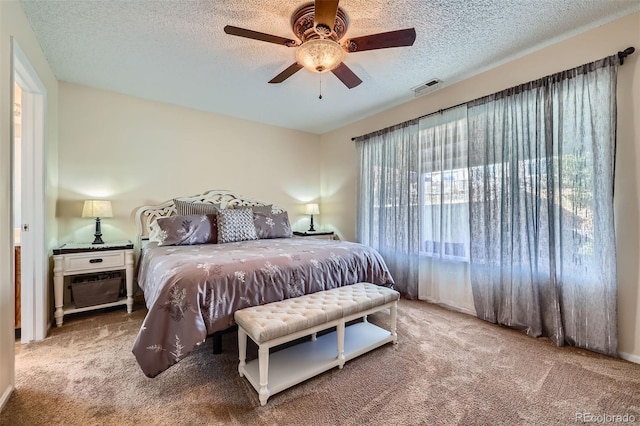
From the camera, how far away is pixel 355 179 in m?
4.40

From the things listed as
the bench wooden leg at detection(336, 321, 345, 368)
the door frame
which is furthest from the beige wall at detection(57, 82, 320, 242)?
the bench wooden leg at detection(336, 321, 345, 368)

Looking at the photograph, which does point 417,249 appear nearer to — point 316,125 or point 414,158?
point 414,158

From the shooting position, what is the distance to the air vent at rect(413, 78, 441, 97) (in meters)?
3.08

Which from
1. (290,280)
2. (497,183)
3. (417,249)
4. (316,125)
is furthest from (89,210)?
(497,183)

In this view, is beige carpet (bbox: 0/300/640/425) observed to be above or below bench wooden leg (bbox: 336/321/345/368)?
below

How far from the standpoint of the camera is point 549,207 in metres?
2.34

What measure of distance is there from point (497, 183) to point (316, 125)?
9.78 feet

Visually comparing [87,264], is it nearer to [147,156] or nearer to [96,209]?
[96,209]

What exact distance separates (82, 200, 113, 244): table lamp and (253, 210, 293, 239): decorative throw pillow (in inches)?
64.1

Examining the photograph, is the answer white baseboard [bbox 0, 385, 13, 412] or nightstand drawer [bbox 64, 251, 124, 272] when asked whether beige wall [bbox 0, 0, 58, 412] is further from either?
nightstand drawer [bbox 64, 251, 124, 272]

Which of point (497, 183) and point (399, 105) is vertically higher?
point (399, 105)

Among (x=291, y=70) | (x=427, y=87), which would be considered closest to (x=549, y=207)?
(x=427, y=87)

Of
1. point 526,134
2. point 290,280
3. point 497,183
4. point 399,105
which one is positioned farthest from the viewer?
point 399,105

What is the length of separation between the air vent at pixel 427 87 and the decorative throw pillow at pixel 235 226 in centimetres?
262
